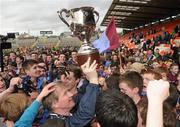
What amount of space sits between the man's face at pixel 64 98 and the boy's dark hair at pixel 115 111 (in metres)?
0.92

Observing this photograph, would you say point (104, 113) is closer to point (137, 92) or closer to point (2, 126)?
point (2, 126)

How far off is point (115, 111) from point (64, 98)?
1.09 metres

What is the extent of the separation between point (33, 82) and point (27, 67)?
0.98ft

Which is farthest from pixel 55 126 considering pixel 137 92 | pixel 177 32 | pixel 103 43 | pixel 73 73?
pixel 177 32

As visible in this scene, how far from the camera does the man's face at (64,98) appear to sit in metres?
3.32

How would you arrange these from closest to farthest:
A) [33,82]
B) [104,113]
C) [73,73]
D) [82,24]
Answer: [104,113] → [82,24] → [73,73] → [33,82]

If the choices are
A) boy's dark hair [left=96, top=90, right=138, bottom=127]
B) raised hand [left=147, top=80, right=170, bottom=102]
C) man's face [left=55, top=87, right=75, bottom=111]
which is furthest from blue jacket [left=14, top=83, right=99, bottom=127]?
raised hand [left=147, top=80, right=170, bottom=102]

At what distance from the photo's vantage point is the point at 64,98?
3352mm

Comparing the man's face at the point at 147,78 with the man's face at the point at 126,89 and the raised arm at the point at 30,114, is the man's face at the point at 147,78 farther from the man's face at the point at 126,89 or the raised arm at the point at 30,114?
the raised arm at the point at 30,114

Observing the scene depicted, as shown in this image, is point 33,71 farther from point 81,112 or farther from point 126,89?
point 81,112

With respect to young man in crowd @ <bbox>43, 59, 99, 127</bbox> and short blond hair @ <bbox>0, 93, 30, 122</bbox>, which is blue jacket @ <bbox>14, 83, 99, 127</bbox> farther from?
short blond hair @ <bbox>0, 93, 30, 122</bbox>

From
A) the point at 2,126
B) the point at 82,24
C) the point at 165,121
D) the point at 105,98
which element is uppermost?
the point at 82,24

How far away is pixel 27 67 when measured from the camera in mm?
6531

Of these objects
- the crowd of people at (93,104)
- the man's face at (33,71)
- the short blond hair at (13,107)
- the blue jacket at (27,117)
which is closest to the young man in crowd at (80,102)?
the crowd of people at (93,104)
